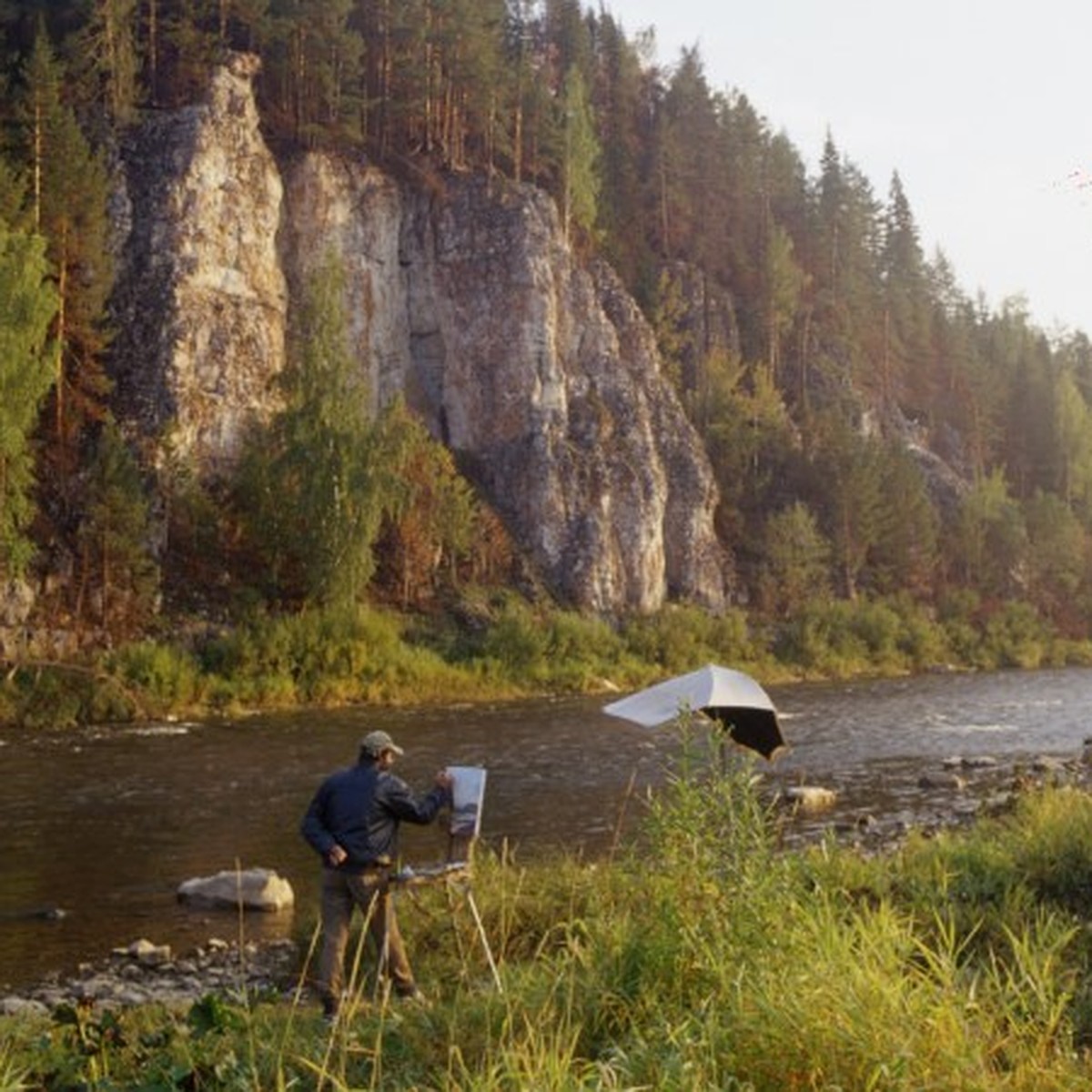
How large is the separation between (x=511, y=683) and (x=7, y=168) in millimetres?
25206

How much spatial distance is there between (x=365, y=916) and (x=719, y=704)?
447cm

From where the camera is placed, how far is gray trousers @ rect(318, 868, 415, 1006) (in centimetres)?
933

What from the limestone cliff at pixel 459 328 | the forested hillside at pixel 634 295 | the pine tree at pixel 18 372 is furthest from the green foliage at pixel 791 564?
the pine tree at pixel 18 372

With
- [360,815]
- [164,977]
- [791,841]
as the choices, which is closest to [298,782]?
[791,841]

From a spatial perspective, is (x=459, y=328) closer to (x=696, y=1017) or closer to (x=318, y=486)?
(x=318, y=486)

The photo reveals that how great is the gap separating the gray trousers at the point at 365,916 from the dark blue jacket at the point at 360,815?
126mm

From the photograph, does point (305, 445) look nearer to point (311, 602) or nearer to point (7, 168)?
point (311, 602)

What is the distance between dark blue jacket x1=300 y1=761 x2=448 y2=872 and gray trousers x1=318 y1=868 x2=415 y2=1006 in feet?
0.41

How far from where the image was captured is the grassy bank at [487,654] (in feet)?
117

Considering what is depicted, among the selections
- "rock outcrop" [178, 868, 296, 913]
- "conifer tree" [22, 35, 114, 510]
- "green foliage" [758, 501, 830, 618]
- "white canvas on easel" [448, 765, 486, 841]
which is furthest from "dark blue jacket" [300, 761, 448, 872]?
"green foliage" [758, 501, 830, 618]

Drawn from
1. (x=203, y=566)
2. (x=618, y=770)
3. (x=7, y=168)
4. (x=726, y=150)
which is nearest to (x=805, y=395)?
(x=726, y=150)

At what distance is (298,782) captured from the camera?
77.6 feet

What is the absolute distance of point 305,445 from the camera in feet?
145

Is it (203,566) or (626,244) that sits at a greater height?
(626,244)
